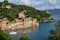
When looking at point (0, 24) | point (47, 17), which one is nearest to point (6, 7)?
point (0, 24)

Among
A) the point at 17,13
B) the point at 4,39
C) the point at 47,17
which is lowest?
the point at 47,17

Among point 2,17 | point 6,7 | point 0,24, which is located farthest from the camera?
point 6,7

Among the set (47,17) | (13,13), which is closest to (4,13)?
(13,13)

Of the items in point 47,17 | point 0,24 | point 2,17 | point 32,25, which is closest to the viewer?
point 0,24

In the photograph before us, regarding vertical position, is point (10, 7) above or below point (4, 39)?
below

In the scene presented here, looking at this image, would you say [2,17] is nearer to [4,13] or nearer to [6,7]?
[4,13]

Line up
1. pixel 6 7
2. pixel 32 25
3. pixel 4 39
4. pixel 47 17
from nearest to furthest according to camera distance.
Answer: pixel 4 39 → pixel 32 25 → pixel 6 7 → pixel 47 17

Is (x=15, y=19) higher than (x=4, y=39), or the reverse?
(x=4, y=39)

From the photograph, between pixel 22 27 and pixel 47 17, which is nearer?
pixel 22 27

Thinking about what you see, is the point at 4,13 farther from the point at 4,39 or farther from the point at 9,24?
the point at 4,39
